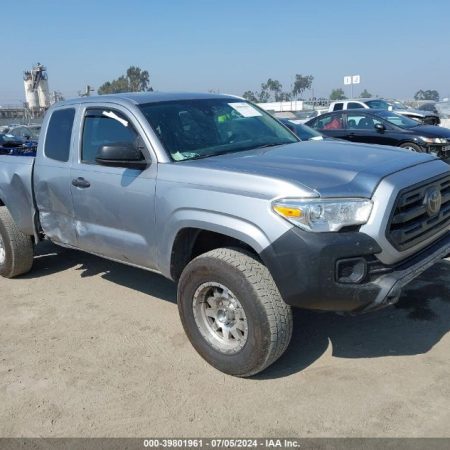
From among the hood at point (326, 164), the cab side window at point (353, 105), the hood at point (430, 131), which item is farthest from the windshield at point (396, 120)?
the hood at point (326, 164)

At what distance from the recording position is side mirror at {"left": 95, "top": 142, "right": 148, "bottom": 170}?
12.3 ft

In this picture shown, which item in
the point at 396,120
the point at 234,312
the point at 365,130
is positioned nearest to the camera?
the point at 234,312

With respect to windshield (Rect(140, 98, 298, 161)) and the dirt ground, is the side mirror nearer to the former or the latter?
windshield (Rect(140, 98, 298, 161))

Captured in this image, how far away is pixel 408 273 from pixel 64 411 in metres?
2.32

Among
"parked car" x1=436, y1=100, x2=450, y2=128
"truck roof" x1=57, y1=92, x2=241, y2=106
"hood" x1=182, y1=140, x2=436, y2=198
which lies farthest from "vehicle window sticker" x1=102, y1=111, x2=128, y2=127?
"parked car" x1=436, y1=100, x2=450, y2=128

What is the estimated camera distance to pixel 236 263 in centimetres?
330

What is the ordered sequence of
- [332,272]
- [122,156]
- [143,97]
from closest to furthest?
[332,272], [122,156], [143,97]

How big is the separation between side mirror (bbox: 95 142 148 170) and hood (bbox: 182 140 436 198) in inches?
15.7

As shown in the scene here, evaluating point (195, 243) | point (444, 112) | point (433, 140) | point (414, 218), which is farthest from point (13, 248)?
point (444, 112)

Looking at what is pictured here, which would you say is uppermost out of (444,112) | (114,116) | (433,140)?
(114,116)

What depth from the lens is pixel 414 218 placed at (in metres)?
3.37

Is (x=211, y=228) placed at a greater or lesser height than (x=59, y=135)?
lesser

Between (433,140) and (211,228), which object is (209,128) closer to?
(211,228)

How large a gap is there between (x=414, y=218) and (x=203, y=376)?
1.77 metres
